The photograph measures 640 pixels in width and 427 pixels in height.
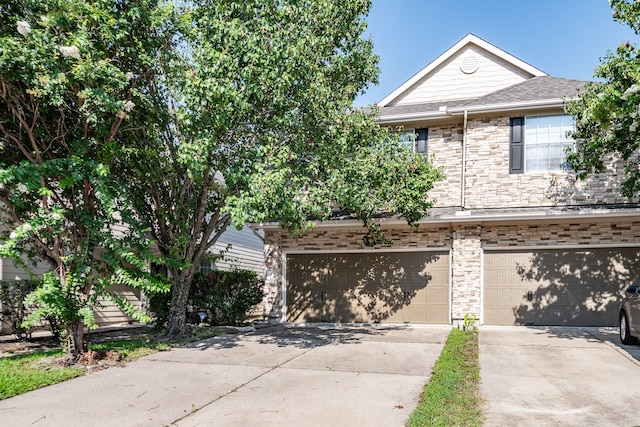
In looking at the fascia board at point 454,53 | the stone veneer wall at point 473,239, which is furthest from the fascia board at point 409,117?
the fascia board at point 454,53

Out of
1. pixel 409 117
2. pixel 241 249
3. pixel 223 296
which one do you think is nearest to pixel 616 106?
pixel 409 117

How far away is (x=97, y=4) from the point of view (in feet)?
22.7

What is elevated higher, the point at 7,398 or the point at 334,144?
the point at 334,144

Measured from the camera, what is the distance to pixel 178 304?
34.4 feet

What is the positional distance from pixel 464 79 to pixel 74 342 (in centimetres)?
1541

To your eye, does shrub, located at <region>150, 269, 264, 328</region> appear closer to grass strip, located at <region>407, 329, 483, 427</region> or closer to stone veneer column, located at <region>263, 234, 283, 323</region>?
stone veneer column, located at <region>263, 234, 283, 323</region>

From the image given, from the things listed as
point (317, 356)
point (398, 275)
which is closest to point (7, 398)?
point (317, 356)

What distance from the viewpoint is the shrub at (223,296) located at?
13047 millimetres

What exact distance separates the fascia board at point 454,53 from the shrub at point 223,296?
8831mm

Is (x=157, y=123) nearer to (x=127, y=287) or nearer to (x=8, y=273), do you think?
(x=8, y=273)

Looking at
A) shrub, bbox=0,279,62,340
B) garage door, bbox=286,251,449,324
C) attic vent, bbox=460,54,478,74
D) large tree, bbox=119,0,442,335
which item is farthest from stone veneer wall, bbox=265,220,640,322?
attic vent, bbox=460,54,478,74

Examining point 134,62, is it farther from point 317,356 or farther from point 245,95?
point 317,356

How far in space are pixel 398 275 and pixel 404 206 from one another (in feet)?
10.2

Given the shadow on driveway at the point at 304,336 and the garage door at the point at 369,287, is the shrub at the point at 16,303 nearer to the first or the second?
the shadow on driveway at the point at 304,336
